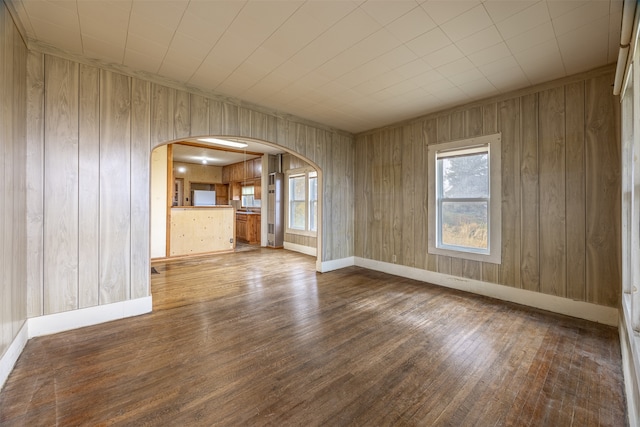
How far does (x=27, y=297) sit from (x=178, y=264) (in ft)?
10.0

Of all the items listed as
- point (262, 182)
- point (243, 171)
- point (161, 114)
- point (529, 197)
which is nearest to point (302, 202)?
point (262, 182)

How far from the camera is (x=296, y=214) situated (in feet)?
24.6

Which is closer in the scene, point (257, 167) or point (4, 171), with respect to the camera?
point (4, 171)

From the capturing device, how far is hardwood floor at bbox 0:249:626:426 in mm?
1596

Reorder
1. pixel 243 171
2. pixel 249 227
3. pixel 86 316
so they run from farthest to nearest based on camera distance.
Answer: pixel 243 171 → pixel 249 227 → pixel 86 316

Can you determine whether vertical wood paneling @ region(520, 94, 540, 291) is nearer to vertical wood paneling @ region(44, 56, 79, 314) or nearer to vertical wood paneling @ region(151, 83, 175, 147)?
vertical wood paneling @ region(151, 83, 175, 147)

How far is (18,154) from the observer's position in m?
2.18

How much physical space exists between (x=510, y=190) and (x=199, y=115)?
13.7 feet

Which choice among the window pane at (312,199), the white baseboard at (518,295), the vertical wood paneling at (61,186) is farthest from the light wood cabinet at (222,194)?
the vertical wood paneling at (61,186)

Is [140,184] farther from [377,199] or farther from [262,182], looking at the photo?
[262,182]

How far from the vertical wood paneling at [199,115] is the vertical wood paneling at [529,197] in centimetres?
407

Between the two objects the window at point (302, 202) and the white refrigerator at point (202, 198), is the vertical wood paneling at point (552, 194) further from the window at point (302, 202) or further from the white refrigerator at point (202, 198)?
the white refrigerator at point (202, 198)

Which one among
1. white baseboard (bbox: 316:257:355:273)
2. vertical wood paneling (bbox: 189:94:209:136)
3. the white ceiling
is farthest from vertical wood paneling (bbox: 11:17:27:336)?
white baseboard (bbox: 316:257:355:273)

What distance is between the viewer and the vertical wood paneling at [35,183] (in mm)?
2434
